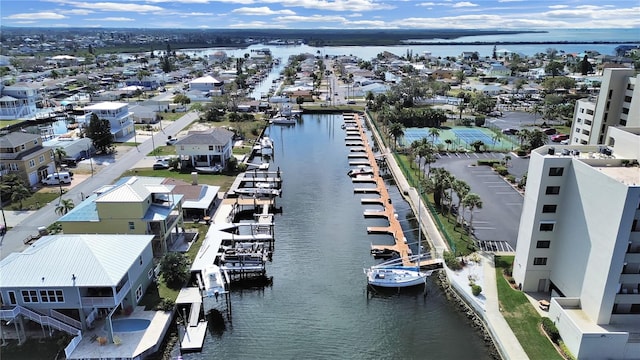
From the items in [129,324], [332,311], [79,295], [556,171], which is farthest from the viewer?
[332,311]

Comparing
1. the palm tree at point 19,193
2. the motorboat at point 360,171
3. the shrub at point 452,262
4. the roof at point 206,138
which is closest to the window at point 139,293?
the shrub at point 452,262

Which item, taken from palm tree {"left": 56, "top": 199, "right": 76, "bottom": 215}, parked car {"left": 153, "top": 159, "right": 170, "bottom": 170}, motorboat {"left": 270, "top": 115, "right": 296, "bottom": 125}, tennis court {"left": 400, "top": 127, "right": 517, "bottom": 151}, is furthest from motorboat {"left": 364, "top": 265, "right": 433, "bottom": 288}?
motorboat {"left": 270, "top": 115, "right": 296, "bottom": 125}

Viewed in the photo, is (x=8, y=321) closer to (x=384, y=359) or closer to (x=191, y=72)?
(x=384, y=359)

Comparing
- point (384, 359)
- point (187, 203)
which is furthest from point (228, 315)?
point (187, 203)

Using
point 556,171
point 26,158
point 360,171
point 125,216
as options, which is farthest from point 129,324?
point 360,171

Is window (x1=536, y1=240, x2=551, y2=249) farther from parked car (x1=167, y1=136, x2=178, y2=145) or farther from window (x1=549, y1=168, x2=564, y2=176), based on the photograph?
parked car (x1=167, y1=136, x2=178, y2=145)

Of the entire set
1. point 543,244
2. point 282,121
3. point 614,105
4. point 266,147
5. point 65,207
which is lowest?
point 266,147

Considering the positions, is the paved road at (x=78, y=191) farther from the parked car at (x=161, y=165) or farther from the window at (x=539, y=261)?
the window at (x=539, y=261)

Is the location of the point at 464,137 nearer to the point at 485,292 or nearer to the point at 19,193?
the point at 485,292
